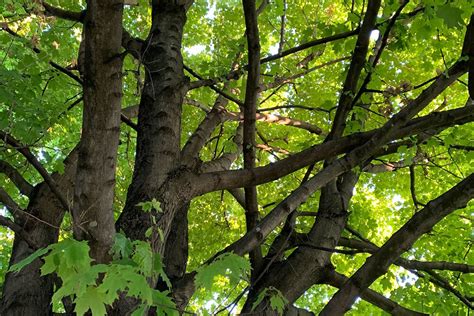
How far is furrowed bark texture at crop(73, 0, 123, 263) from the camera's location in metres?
2.00

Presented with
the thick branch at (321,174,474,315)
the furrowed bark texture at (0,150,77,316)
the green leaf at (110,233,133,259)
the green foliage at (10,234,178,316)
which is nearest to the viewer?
the green foliage at (10,234,178,316)

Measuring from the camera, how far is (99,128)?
2051 millimetres

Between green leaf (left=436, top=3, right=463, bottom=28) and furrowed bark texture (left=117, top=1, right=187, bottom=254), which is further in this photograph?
furrowed bark texture (left=117, top=1, right=187, bottom=254)

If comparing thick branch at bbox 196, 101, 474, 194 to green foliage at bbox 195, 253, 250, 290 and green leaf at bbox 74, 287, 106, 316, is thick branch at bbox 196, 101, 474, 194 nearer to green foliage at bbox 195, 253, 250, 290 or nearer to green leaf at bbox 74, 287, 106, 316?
green foliage at bbox 195, 253, 250, 290

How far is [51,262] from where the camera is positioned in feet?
4.97

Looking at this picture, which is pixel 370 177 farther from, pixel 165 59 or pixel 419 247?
pixel 165 59

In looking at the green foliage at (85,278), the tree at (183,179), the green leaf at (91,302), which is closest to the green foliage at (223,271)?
the tree at (183,179)

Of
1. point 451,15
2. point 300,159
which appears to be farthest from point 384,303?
point 451,15

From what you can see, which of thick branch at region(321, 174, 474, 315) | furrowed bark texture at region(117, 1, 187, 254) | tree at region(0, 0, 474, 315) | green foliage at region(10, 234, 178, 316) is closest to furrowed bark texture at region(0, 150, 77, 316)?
tree at region(0, 0, 474, 315)

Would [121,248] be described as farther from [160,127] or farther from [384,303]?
[384,303]

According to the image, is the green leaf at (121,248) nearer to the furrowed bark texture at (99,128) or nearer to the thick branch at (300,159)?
the furrowed bark texture at (99,128)

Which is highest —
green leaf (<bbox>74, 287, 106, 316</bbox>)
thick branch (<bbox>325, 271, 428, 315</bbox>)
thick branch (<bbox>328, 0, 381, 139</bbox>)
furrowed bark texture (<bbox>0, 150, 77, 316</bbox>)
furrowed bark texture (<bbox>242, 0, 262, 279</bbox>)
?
thick branch (<bbox>328, 0, 381, 139</bbox>)

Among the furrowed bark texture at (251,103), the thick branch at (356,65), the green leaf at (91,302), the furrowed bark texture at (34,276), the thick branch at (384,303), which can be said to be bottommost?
the green leaf at (91,302)

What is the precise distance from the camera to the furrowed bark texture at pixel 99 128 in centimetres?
200
